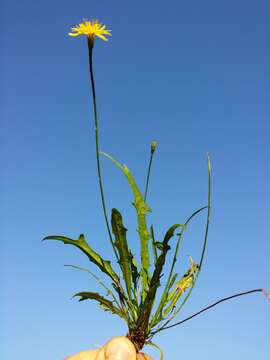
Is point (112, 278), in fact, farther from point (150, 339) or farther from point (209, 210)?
point (209, 210)

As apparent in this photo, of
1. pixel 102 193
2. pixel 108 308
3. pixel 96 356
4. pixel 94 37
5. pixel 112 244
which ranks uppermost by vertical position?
pixel 94 37

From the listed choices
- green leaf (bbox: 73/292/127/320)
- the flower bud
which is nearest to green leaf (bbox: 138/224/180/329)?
green leaf (bbox: 73/292/127/320)

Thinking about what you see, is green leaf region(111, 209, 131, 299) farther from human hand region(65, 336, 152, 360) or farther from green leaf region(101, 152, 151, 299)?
human hand region(65, 336, 152, 360)

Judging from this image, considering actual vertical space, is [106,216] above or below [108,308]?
above

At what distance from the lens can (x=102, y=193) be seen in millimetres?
4895

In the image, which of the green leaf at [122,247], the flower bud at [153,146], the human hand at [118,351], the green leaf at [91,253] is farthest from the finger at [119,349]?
the flower bud at [153,146]

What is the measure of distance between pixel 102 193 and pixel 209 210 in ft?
2.95

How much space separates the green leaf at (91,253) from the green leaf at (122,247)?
0.10m

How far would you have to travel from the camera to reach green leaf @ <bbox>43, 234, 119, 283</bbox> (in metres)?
4.94

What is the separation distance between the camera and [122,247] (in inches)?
193

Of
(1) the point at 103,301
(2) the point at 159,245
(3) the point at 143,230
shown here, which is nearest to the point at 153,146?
(3) the point at 143,230

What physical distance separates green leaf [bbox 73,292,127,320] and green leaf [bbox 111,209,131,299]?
0.54 feet

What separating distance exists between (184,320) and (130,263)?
64 centimetres

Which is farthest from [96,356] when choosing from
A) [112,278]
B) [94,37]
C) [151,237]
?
[94,37]
